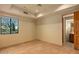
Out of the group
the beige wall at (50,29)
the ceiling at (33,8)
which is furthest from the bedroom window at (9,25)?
the beige wall at (50,29)

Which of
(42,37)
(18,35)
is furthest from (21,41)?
(42,37)

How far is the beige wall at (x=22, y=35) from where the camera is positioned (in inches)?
230

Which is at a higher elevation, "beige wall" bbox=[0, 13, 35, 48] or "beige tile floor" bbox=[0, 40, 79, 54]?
"beige wall" bbox=[0, 13, 35, 48]

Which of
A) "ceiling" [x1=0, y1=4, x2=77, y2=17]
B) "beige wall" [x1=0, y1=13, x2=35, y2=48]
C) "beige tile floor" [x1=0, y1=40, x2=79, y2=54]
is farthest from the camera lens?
"beige wall" [x1=0, y1=13, x2=35, y2=48]

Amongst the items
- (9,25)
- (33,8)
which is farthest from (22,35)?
(33,8)

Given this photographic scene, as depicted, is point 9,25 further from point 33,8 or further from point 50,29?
point 50,29

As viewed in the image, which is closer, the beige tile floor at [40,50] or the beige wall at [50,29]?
the beige tile floor at [40,50]

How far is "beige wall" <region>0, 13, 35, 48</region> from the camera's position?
585cm

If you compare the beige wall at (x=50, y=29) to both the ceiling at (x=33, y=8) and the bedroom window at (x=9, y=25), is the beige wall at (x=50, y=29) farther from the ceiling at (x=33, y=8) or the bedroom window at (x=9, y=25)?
the bedroom window at (x=9, y=25)

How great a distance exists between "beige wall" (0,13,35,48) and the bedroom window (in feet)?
0.91

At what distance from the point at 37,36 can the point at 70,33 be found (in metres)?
2.98

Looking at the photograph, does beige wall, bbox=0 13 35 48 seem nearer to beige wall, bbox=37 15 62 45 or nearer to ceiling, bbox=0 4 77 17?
ceiling, bbox=0 4 77 17

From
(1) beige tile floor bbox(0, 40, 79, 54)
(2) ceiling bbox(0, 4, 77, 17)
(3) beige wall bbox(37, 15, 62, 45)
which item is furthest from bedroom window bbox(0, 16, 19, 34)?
(3) beige wall bbox(37, 15, 62, 45)

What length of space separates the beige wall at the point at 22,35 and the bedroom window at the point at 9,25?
276mm
